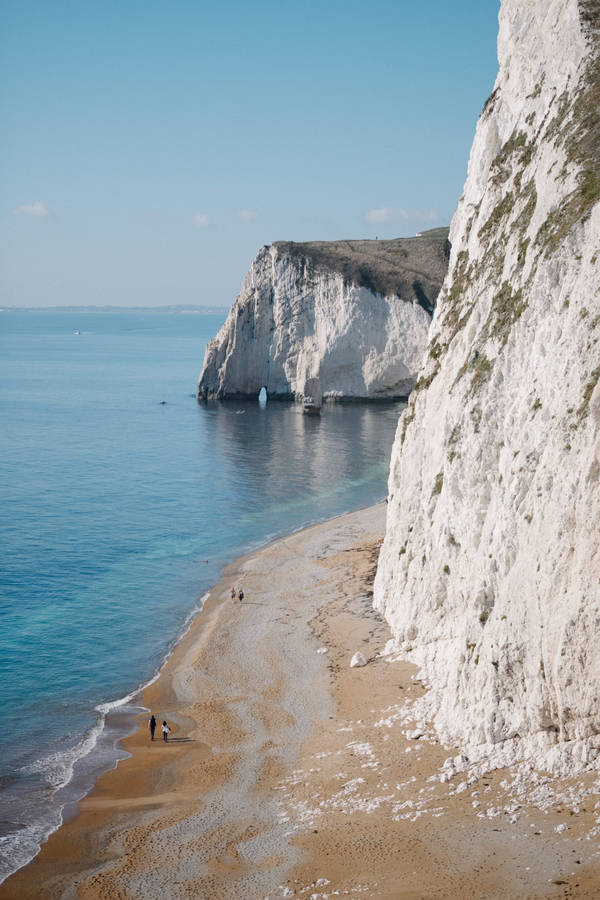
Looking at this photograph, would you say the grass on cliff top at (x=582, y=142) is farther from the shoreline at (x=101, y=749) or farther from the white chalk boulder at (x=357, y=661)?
the shoreline at (x=101, y=749)

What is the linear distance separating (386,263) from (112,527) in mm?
80662

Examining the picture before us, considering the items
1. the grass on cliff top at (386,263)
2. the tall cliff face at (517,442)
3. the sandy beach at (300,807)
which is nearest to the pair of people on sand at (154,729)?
the sandy beach at (300,807)

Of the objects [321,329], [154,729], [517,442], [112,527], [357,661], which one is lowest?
[154,729]

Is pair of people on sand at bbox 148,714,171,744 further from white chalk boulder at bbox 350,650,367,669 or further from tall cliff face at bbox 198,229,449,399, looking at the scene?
tall cliff face at bbox 198,229,449,399

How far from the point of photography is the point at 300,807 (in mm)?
23406

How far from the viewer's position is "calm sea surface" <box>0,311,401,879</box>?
30328 mm

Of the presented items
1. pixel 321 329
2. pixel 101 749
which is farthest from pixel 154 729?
pixel 321 329

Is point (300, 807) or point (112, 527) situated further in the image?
point (112, 527)

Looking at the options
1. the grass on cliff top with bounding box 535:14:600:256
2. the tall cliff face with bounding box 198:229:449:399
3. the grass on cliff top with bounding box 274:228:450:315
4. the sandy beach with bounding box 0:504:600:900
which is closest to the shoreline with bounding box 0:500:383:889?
the sandy beach with bounding box 0:504:600:900

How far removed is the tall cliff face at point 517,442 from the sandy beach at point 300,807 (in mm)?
1820

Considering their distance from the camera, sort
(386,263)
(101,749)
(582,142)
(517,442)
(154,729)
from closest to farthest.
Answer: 1. (517,442)
2. (582,142)
3. (101,749)
4. (154,729)
5. (386,263)

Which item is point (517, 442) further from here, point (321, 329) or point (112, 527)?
point (321, 329)

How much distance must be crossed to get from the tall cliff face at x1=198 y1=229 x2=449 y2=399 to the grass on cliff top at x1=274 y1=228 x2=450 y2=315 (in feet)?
0.64

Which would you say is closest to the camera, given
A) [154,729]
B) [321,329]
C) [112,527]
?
[154,729]
